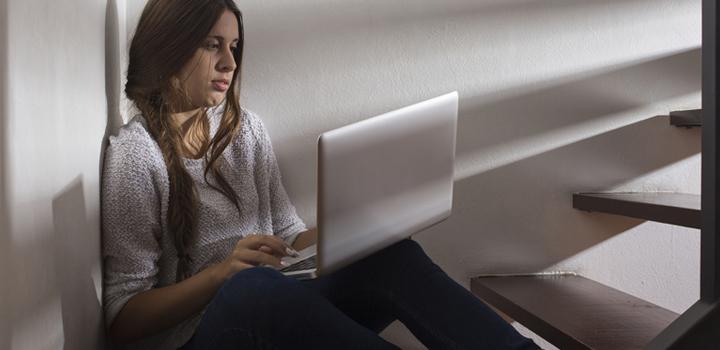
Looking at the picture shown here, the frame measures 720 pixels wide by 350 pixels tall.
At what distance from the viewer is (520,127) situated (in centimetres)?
162

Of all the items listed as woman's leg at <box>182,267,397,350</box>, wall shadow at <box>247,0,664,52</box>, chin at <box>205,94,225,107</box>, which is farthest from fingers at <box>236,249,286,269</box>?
wall shadow at <box>247,0,664,52</box>

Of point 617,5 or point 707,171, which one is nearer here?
point 707,171

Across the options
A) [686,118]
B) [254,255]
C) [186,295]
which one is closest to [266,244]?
[254,255]

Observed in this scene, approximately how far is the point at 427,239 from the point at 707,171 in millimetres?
796

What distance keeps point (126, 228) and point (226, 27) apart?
0.38 metres

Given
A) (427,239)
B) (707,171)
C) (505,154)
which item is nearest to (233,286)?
(707,171)

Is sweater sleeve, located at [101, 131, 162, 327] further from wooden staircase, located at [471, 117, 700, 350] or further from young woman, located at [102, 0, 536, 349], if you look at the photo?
wooden staircase, located at [471, 117, 700, 350]

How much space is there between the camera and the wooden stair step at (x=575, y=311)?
1.16 m

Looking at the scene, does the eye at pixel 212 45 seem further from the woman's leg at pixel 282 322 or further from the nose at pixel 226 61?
the woman's leg at pixel 282 322

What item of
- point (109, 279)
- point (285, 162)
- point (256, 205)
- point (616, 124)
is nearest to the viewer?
point (109, 279)

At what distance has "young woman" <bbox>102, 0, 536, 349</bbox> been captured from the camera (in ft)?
3.12

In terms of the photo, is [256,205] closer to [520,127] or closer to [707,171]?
[520,127]

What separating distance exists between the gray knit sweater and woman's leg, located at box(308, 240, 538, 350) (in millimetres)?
186

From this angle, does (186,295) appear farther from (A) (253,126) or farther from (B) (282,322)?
(A) (253,126)
